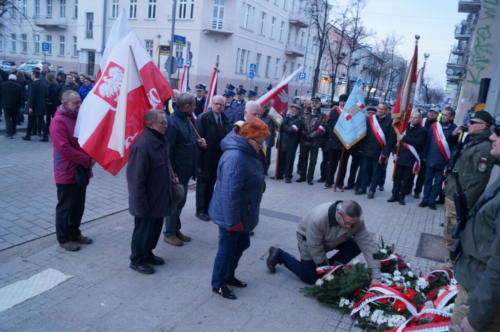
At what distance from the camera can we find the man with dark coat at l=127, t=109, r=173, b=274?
4.01m

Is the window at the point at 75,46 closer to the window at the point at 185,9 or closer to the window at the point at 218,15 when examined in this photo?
the window at the point at 185,9

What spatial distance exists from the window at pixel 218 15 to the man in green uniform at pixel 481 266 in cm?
3398

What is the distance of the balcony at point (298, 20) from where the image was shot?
45375mm

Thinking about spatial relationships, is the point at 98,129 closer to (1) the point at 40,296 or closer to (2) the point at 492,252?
(1) the point at 40,296

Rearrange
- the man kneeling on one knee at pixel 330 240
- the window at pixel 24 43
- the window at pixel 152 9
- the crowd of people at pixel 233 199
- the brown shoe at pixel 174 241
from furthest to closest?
the window at pixel 24 43
the window at pixel 152 9
the brown shoe at pixel 174 241
the man kneeling on one knee at pixel 330 240
the crowd of people at pixel 233 199

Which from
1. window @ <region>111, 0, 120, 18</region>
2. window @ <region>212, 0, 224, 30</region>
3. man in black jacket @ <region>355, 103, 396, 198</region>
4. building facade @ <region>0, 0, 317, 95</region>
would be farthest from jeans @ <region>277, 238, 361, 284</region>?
window @ <region>111, 0, 120, 18</region>

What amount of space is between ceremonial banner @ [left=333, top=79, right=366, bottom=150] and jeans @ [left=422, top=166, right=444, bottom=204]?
165cm

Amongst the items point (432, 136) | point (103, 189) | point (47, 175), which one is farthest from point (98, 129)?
point (432, 136)

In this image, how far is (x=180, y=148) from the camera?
5.20m

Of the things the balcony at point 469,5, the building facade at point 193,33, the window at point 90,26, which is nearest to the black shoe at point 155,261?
the building facade at point 193,33

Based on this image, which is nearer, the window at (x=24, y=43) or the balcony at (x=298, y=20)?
the balcony at (x=298, y=20)

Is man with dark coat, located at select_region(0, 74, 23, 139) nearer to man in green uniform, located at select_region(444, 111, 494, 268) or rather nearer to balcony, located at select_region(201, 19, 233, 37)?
man in green uniform, located at select_region(444, 111, 494, 268)

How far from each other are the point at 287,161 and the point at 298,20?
40.0 meters

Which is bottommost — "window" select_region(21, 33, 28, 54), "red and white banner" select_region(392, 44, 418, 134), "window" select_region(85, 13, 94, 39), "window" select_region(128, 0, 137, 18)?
"red and white banner" select_region(392, 44, 418, 134)
